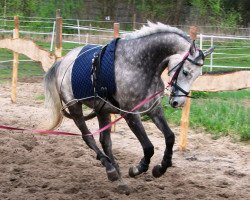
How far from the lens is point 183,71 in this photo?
5070mm

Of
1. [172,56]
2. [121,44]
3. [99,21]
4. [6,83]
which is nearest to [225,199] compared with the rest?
[172,56]

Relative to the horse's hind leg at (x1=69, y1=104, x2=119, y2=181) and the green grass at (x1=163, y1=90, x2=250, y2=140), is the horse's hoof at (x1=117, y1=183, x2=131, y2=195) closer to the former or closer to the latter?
the horse's hind leg at (x1=69, y1=104, x2=119, y2=181)

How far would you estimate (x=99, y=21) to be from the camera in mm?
28297

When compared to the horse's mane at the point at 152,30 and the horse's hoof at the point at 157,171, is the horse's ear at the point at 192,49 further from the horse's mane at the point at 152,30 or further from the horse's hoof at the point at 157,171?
the horse's hoof at the point at 157,171

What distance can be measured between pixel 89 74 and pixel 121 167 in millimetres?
1405

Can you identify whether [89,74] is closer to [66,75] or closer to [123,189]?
[66,75]

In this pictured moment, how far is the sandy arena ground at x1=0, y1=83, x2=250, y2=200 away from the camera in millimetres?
5445

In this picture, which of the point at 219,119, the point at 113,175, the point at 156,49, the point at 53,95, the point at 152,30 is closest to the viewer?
the point at 156,49

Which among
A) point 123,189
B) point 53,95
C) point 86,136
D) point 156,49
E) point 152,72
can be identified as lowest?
point 123,189

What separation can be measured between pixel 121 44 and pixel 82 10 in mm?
25933

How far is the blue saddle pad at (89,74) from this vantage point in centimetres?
550

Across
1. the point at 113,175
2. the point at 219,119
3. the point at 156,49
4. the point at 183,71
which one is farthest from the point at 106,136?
the point at 219,119

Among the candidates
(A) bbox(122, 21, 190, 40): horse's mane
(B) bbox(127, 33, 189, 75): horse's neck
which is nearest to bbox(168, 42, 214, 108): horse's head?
(B) bbox(127, 33, 189, 75): horse's neck

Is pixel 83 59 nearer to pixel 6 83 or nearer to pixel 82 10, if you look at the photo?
pixel 6 83
